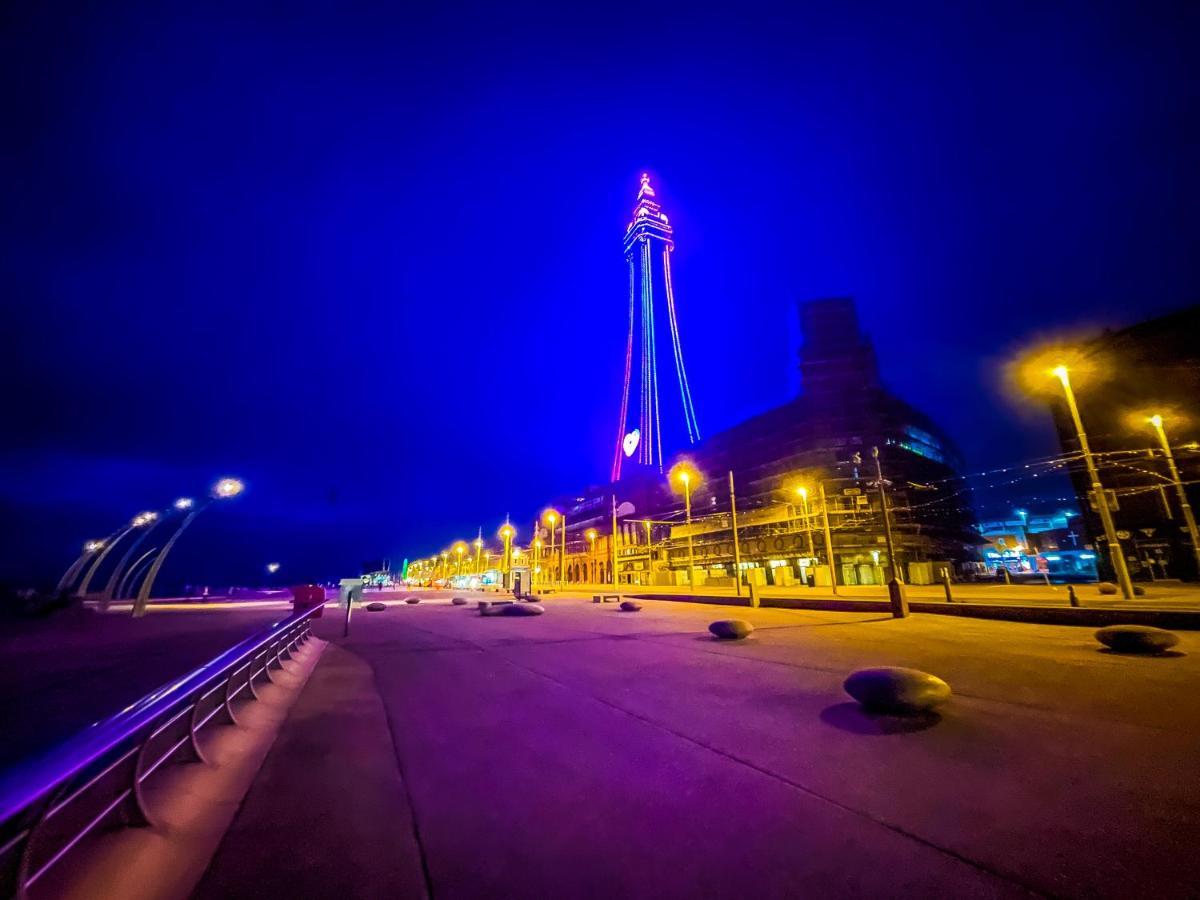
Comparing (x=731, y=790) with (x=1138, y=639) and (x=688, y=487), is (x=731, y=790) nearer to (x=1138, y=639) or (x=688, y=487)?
(x=1138, y=639)

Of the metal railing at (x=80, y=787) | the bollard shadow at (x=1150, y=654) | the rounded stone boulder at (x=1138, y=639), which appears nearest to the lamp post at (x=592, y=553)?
the bollard shadow at (x=1150, y=654)

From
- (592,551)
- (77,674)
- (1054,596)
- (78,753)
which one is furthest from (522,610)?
(592,551)

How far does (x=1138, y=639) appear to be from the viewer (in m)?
8.78

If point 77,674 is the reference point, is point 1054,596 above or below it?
below

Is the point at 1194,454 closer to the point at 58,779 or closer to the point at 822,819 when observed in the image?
the point at 822,819

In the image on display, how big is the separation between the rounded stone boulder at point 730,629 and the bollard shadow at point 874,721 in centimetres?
632

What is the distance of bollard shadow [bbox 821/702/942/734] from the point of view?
507 cm

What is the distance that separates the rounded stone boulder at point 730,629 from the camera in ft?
39.6

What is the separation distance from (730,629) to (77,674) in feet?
52.9

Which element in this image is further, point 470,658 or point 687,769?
point 470,658

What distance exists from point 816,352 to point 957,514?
37.7m

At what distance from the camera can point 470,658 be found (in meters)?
10.5

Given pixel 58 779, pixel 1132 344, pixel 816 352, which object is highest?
pixel 816 352

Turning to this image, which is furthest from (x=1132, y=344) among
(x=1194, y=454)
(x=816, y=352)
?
(x=816, y=352)
